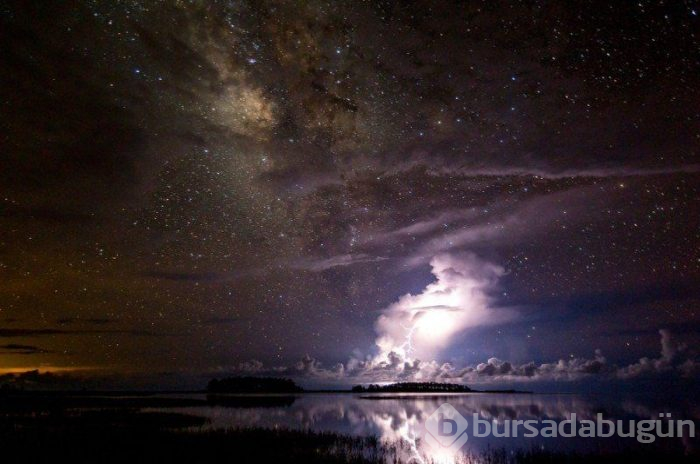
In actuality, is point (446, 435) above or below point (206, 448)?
below

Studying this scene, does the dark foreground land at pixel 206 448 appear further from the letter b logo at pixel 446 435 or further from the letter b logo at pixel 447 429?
the letter b logo at pixel 447 429

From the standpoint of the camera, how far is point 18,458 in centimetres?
1894

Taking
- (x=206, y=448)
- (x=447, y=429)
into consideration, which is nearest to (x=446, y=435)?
(x=447, y=429)

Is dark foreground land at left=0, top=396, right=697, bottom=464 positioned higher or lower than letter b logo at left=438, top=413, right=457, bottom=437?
higher

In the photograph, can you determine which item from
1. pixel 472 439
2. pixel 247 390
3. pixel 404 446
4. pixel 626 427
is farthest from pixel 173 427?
pixel 247 390

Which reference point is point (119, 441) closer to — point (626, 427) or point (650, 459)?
point (650, 459)

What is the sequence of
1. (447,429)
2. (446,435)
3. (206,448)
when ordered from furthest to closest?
1. (447,429)
2. (446,435)
3. (206,448)

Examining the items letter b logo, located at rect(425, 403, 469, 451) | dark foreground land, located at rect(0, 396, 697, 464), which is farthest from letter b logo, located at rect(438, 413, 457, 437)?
dark foreground land, located at rect(0, 396, 697, 464)

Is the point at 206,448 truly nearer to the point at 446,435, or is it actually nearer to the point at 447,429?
the point at 446,435

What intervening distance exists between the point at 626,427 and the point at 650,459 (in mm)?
19266

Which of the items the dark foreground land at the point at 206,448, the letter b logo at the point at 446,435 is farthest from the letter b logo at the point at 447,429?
the dark foreground land at the point at 206,448

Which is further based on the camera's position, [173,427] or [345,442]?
[173,427]

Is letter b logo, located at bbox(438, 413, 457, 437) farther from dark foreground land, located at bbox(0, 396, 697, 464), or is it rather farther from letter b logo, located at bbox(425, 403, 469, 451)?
dark foreground land, located at bbox(0, 396, 697, 464)

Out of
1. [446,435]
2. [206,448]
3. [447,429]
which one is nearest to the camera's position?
[206,448]
